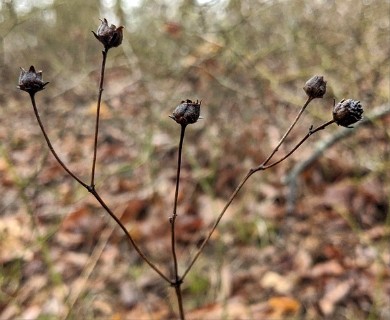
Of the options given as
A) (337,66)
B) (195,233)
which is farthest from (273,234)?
(337,66)

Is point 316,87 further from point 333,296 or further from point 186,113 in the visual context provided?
point 333,296

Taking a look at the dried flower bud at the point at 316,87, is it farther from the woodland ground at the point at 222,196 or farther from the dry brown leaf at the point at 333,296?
the dry brown leaf at the point at 333,296

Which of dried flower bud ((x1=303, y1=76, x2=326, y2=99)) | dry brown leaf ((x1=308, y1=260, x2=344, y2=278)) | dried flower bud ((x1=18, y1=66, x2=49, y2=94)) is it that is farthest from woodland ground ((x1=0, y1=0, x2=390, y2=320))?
dried flower bud ((x1=303, y1=76, x2=326, y2=99))

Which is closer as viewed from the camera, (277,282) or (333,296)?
(333,296)

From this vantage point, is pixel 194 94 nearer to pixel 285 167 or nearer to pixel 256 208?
pixel 285 167

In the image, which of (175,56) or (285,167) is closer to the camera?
(285,167)

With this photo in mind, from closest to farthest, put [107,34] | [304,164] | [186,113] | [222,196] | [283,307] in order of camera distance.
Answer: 1. [186,113]
2. [107,34]
3. [283,307]
4. [304,164]
5. [222,196]

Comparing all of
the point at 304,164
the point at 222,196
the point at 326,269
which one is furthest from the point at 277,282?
the point at 222,196

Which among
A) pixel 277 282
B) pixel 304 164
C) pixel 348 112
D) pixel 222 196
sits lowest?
pixel 348 112
